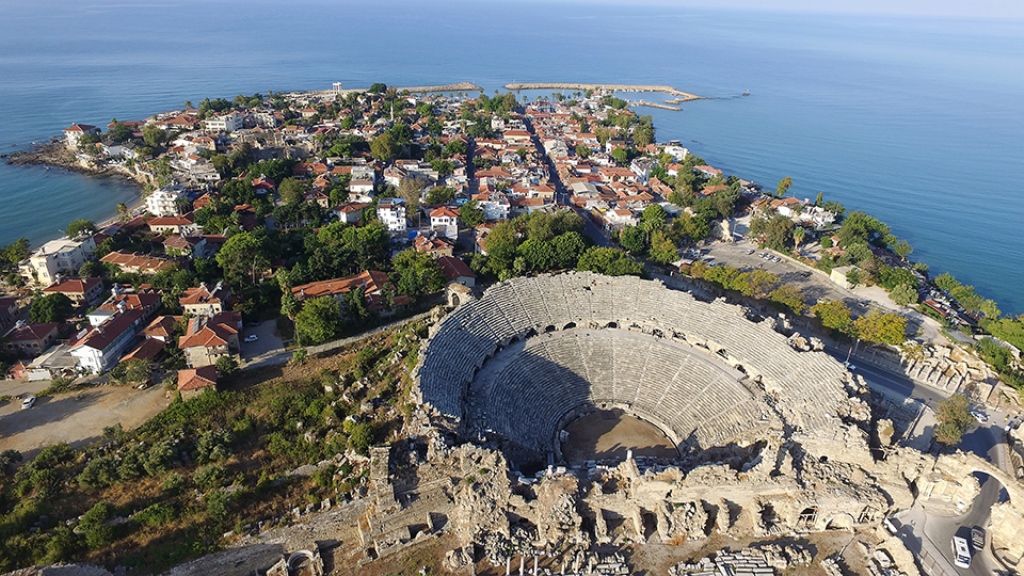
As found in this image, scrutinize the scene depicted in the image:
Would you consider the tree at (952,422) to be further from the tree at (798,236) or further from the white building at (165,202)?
the white building at (165,202)

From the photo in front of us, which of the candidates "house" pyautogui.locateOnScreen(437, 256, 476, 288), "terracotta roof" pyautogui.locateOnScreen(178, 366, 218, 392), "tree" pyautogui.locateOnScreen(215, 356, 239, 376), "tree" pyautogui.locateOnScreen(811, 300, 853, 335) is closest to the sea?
"tree" pyautogui.locateOnScreen(811, 300, 853, 335)

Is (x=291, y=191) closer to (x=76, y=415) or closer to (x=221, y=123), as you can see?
(x=76, y=415)

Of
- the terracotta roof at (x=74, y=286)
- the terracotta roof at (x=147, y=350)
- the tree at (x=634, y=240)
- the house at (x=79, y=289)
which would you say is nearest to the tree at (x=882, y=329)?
the tree at (x=634, y=240)

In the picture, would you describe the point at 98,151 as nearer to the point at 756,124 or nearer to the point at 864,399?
the point at 864,399

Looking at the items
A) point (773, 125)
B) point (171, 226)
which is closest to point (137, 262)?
point (171, 226)

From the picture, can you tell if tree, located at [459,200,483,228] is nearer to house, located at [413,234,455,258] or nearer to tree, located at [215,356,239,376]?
house, located at [413,234,455,258]
